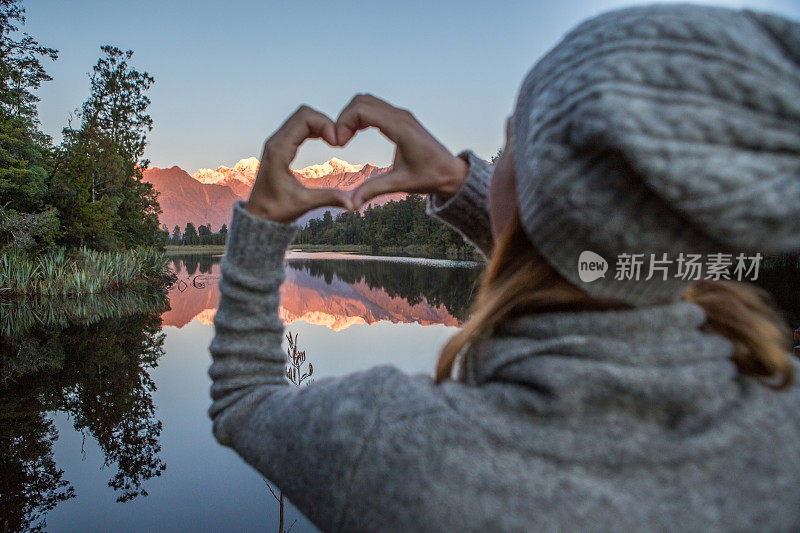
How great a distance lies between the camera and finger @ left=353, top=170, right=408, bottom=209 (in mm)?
813

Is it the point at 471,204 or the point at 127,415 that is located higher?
the point at 471,204

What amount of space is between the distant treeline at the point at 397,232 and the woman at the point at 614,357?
1409 inches

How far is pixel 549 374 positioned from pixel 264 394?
0.44 metres

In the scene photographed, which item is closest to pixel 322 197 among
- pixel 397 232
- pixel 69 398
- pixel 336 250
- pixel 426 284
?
pixel 69 398

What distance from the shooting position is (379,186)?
860 mm

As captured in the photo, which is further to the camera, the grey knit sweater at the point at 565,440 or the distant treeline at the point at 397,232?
the distant treeline at the point at 397,232

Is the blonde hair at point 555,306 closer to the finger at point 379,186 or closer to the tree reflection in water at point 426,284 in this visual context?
the finger at point 379,186

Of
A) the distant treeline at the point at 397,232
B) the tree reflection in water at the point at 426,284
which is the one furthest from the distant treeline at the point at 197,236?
the tree reflection in water at the point at 426,284

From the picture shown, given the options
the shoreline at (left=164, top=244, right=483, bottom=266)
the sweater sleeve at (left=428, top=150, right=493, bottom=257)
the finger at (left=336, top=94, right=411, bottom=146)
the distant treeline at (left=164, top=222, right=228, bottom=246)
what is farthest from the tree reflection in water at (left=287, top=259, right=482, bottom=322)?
the distant treeline at (left=164, top=222, right=228, bottom=246)

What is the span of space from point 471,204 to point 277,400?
1.89 feet

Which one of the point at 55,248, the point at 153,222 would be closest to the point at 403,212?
the point at 153,222

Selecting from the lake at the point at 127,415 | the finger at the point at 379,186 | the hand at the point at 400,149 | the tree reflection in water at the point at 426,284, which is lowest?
the lake at the point at 127,415

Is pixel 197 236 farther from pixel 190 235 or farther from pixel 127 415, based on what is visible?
pixel 127 415

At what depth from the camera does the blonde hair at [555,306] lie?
67 cm
